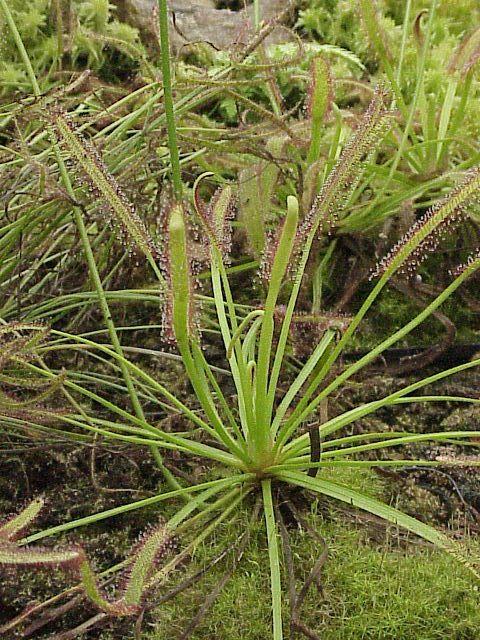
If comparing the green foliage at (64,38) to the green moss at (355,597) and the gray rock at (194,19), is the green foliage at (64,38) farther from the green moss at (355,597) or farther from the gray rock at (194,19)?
the green moss at (355,597)

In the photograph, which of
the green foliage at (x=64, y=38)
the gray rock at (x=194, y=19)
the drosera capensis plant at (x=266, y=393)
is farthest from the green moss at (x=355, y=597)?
the gray rock at (x=194, y=19)

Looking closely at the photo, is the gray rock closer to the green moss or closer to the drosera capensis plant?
the drosera capensis plant

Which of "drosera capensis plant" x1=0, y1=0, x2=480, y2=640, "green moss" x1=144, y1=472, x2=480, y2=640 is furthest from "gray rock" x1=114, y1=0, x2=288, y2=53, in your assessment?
"green moss" x1=144, y1=472, x2=480, y2=640

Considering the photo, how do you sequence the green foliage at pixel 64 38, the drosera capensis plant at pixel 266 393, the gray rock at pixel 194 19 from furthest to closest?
the gray rock at pixel 194 19
the green foliage at pixel 64 38
the drosera capensis plant at pixel 266 393

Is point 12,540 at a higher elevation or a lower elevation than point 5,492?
higher

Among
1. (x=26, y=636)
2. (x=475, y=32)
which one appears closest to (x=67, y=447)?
(x=26, y=636)

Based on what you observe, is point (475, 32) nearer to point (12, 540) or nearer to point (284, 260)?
point (284, 260)

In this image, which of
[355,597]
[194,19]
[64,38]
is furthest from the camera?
[194,19]

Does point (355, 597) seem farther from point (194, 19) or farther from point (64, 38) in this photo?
point (194, 19)

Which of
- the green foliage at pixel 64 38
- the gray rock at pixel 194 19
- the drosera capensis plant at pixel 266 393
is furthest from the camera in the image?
the gray rock at pixel 194 19

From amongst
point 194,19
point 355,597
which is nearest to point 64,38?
point 194,19

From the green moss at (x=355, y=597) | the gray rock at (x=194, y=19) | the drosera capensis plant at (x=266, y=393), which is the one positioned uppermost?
the gray rock at (x=194, y=19)
